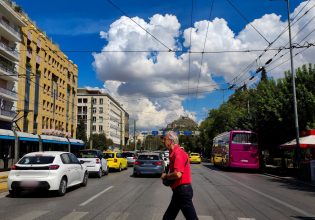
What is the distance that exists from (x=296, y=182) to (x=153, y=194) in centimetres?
1059

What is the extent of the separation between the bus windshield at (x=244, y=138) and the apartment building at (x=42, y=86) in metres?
26.7

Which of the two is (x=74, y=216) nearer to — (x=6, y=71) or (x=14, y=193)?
(x=14, y=193)

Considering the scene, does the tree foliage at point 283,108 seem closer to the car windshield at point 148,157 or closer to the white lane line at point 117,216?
the car windshield at point 148,157

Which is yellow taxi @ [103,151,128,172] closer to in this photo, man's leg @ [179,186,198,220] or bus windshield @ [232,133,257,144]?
bus windshield @ [232,133,257,144]

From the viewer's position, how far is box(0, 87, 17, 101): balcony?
159 feet

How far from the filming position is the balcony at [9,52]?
157 ft

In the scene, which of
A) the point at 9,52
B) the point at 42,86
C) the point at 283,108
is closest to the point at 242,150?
the point at 283,108

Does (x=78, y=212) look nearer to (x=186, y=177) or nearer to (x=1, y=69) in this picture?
(x=186, y=177)

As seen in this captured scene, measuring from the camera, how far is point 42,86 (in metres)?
63.9

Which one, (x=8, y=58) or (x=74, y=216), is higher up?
(x=8, y=58)

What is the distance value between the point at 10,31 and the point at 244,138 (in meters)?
32.3

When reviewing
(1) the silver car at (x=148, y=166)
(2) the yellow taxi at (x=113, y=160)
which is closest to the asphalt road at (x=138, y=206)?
(1) the silver car at (x=148, y=166)

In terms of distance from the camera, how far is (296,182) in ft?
70.9

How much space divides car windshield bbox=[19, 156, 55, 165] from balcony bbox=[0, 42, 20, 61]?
123 feet
